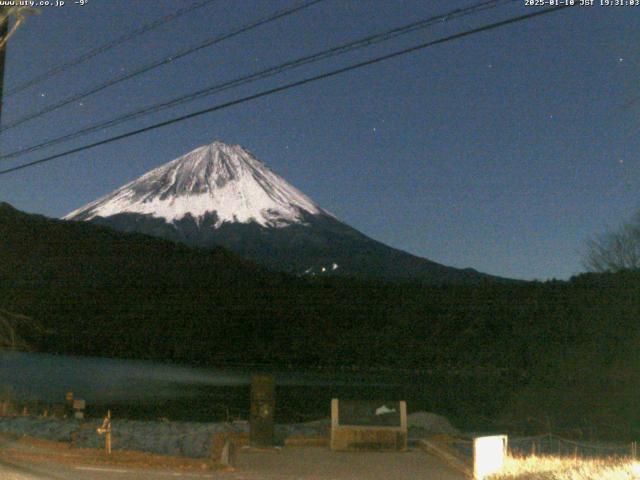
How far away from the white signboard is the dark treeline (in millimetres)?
47580

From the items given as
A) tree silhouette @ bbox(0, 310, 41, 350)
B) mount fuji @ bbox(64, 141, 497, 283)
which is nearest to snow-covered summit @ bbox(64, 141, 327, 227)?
mount fuji @ bbox(64, 141, 497, 283)

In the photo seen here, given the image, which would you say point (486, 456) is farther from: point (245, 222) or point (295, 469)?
point (245, 222)

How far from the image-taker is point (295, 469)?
13070 millimetres

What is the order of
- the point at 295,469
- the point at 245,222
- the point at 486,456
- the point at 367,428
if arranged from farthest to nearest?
the point at 245,222 → the point at 367,428 → the point at 295,469 → the point at 486,456

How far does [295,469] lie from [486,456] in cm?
320

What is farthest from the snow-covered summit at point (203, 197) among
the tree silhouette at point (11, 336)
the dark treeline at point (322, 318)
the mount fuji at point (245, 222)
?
the tree silhouette at point (11, 336)

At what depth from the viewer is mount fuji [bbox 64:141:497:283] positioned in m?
169

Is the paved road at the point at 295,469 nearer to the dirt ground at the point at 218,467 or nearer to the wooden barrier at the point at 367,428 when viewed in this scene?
the dirt ground at the point at 218,467

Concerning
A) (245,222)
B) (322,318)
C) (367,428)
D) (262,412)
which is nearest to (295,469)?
(262,412)

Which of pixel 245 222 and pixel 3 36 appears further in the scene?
pixel 245 222

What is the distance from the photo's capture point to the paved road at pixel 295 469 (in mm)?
11094

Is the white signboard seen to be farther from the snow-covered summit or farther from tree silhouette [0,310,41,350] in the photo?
the snow-covered summit

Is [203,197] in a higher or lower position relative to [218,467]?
higher

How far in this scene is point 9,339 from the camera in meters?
17.8
